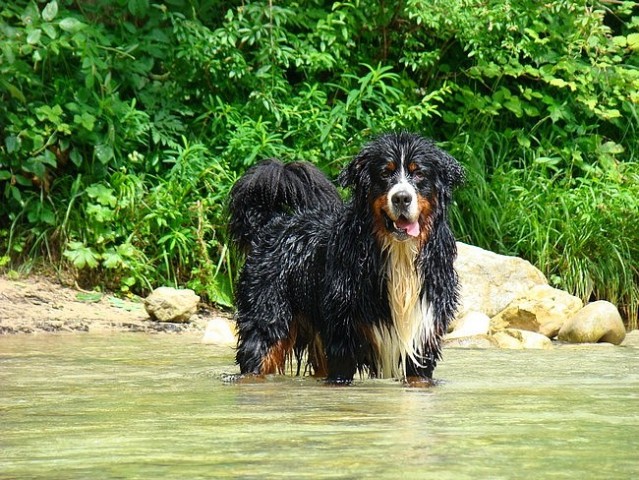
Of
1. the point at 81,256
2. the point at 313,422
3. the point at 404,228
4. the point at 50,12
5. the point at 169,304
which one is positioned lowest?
the point at 313,422

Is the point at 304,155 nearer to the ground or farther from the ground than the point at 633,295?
farther from the ground

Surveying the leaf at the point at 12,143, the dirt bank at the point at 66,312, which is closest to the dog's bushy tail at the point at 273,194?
the dirt bank at the point at 66,312

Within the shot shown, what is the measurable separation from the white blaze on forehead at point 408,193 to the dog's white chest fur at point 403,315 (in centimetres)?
19

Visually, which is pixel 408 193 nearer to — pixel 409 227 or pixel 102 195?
pixel 409 227

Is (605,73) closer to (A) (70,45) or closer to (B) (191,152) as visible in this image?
(B) (191,152)

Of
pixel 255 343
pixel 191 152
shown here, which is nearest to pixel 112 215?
pixel 191 152

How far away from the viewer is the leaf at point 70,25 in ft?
33.8

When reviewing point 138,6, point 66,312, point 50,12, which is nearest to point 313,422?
point 66,312

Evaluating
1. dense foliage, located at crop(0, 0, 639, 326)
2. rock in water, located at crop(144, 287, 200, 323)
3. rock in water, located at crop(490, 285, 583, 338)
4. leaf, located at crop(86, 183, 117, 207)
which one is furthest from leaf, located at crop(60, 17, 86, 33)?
rock in water, located at crop(490, 285, 583, 338)

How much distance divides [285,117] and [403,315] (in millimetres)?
5482

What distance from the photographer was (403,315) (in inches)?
239

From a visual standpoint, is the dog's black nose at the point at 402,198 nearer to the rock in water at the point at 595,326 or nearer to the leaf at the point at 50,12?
the rock in water at the point at 595,326

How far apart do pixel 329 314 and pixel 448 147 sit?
19.0ft

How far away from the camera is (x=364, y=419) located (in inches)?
186
